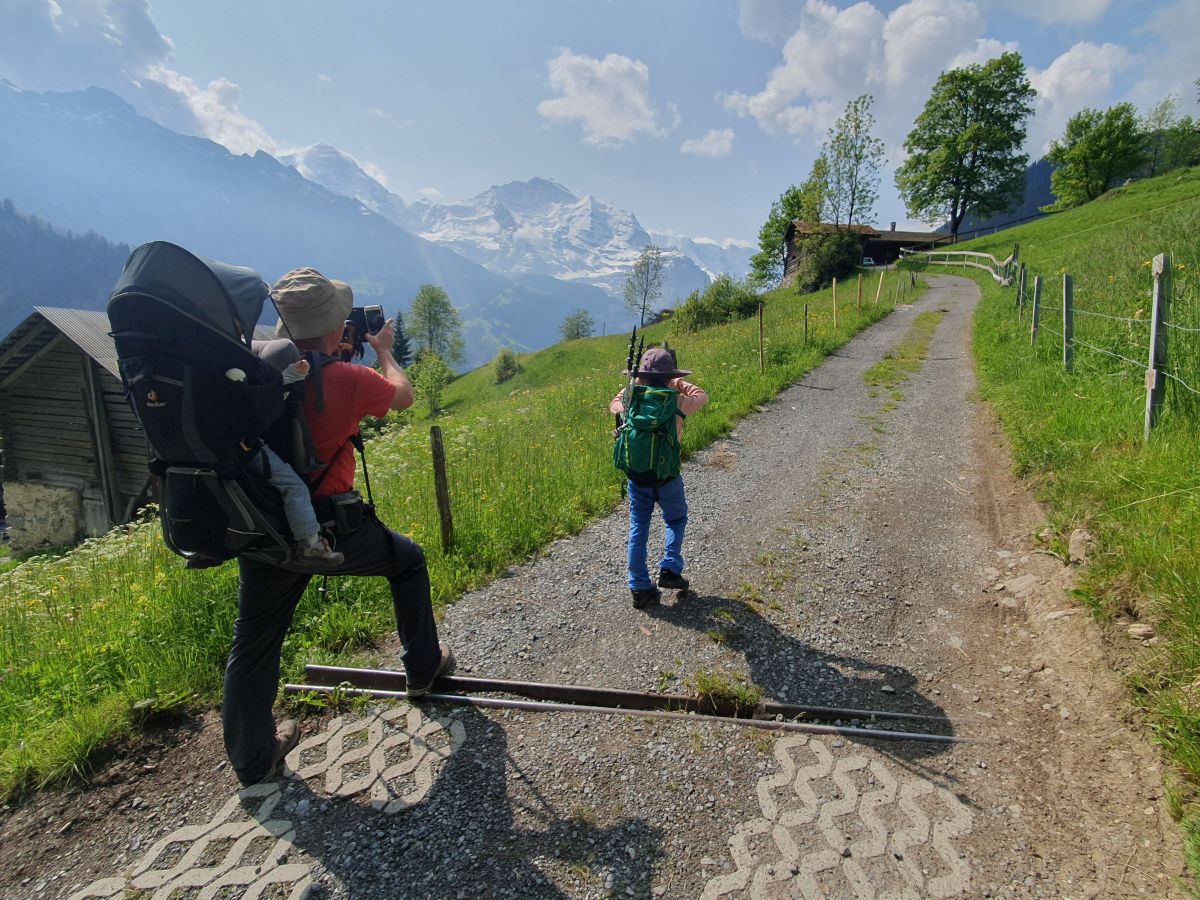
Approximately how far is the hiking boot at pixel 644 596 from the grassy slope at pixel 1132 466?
3.03m

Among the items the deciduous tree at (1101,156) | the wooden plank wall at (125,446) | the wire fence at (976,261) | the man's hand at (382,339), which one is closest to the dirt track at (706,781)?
the man's hand at (382,339)

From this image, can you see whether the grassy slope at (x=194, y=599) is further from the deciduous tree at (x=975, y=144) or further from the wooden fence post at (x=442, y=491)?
the deciduous tree at (x=975, y=144)

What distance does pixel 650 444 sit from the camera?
14.3ft

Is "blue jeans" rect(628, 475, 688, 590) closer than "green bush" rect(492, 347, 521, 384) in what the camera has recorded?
Yes

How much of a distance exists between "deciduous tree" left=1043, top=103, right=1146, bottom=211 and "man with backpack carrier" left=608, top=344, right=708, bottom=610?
7308 centimetres

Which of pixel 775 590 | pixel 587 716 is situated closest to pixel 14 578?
pixel 587 716

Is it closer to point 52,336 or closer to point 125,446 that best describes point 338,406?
point 125,446

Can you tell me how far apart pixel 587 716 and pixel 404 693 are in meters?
1.26

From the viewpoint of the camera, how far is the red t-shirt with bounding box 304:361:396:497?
287 centimetres

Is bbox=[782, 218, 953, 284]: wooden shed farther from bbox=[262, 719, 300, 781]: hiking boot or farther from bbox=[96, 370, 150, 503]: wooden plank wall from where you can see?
bbox=[262, 719, 300, 781]: hiking boot

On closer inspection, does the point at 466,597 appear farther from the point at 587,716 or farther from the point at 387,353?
the point at 387,353

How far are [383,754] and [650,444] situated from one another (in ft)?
8.84

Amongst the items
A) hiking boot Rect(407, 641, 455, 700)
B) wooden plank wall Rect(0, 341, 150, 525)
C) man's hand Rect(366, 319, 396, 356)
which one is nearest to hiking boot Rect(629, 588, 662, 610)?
hiking boot Rect(407, 641, 455, 700)

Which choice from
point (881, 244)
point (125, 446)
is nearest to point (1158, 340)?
point (125, 446)
